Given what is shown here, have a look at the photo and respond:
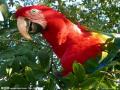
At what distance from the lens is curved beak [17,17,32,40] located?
5.22ft

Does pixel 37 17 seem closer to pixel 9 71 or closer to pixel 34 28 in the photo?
pixel 34 28

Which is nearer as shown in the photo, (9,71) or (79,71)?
(79,71)

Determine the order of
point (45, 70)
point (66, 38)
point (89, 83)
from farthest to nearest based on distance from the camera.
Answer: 1. point (66, 38)
2. point (45, 70)
3. point (89, 83)

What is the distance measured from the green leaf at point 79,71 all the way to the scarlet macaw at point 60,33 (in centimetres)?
48

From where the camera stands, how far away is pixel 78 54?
59.1 inches

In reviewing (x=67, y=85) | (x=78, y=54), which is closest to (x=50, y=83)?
(x=67, y=85)

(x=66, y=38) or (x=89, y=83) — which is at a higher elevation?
(x=89, y=83)

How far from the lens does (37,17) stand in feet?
5.43

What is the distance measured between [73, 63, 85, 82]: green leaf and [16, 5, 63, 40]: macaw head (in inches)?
25.1

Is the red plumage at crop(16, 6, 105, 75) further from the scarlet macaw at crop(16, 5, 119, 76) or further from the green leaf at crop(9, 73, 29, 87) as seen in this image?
the green leaf at crop(9, 73, 29, 87)

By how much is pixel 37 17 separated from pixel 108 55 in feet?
1.77

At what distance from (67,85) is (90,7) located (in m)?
2.47

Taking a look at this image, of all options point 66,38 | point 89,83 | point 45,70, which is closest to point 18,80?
point 45,70

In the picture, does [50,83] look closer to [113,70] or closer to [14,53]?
[113,70]
